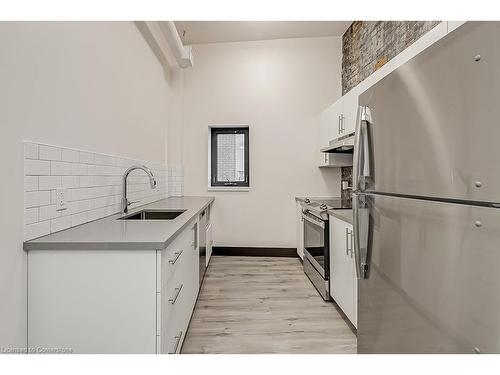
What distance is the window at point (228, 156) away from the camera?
415cm

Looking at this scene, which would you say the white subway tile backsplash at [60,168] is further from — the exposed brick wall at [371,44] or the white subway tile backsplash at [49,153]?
the exposed brick wall at [371,44]

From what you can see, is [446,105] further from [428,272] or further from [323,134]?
[323,134]

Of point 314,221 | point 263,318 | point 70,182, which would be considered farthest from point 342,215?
point 70,182

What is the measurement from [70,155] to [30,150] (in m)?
0.32

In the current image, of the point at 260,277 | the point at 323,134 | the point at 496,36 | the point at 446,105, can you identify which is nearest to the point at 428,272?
the point at 446,105

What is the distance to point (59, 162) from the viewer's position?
145 cm

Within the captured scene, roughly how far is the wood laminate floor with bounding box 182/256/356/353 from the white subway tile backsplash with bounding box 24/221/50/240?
112cm

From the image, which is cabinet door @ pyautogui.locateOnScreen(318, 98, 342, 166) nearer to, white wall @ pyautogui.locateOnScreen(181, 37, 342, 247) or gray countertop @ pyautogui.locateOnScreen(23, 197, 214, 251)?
white wall @ pyautogui.locateOnScreen(181, 37, 342, 247)

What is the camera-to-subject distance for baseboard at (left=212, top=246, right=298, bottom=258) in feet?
13.2

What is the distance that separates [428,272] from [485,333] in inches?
8.4

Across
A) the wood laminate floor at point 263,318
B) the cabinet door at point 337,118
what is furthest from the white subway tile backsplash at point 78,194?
the cabinet door at point 337,118

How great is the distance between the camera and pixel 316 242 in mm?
2854

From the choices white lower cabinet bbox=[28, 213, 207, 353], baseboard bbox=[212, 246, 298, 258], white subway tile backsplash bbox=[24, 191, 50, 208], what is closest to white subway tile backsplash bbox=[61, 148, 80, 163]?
white subway tile backsplash bbox=[24, 191, 50, 208]

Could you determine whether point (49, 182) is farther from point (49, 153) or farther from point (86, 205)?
point (86, 205)
